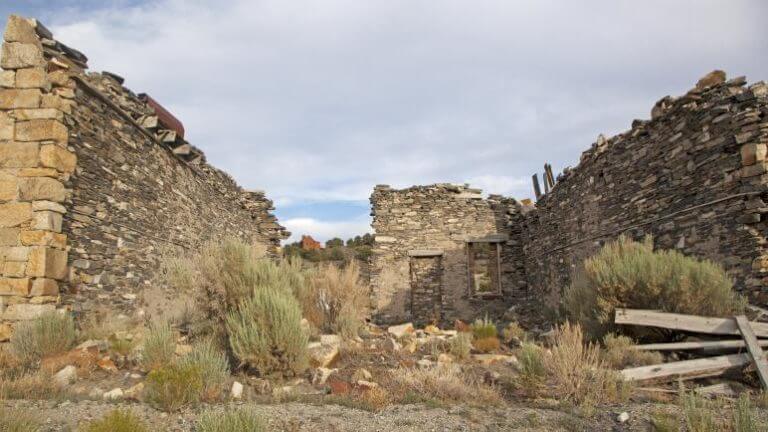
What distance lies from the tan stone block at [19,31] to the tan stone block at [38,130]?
1179 millimetres

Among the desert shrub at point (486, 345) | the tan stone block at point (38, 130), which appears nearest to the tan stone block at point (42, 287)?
the tan stone block at point (38, 130)

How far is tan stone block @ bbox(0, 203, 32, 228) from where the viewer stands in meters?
6.08

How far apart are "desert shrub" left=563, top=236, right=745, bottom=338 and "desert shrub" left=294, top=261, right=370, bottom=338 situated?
3.23 m

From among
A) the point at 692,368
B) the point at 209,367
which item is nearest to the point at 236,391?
the point at 209,367

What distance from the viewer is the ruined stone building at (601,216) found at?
5.71 meters

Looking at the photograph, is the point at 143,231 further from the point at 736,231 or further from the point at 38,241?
the point at 736,231

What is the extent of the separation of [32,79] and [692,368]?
343 inches

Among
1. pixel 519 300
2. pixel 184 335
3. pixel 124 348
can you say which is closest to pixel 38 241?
pixel 124 348

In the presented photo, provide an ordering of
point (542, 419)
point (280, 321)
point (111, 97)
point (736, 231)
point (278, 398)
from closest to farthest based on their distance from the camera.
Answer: point (542, 419) → point (278, 398) → point (280, 321) → point (736, 231) → point (111, 97)

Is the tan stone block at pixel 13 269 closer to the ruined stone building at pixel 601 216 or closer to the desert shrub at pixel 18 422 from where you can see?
the desert shrub at pixel 18 422

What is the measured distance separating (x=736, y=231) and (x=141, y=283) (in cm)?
900

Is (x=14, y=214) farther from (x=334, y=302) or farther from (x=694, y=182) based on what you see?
(x=694, y=182)

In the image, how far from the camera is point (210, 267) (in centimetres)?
640

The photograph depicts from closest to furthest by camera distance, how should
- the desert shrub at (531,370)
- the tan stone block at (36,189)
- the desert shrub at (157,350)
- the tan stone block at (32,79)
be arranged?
the desert shrub at (531,370)
the desert shrub at (157,350)
the tan stone block at (36,189)
the tan stone block at (32,79)
